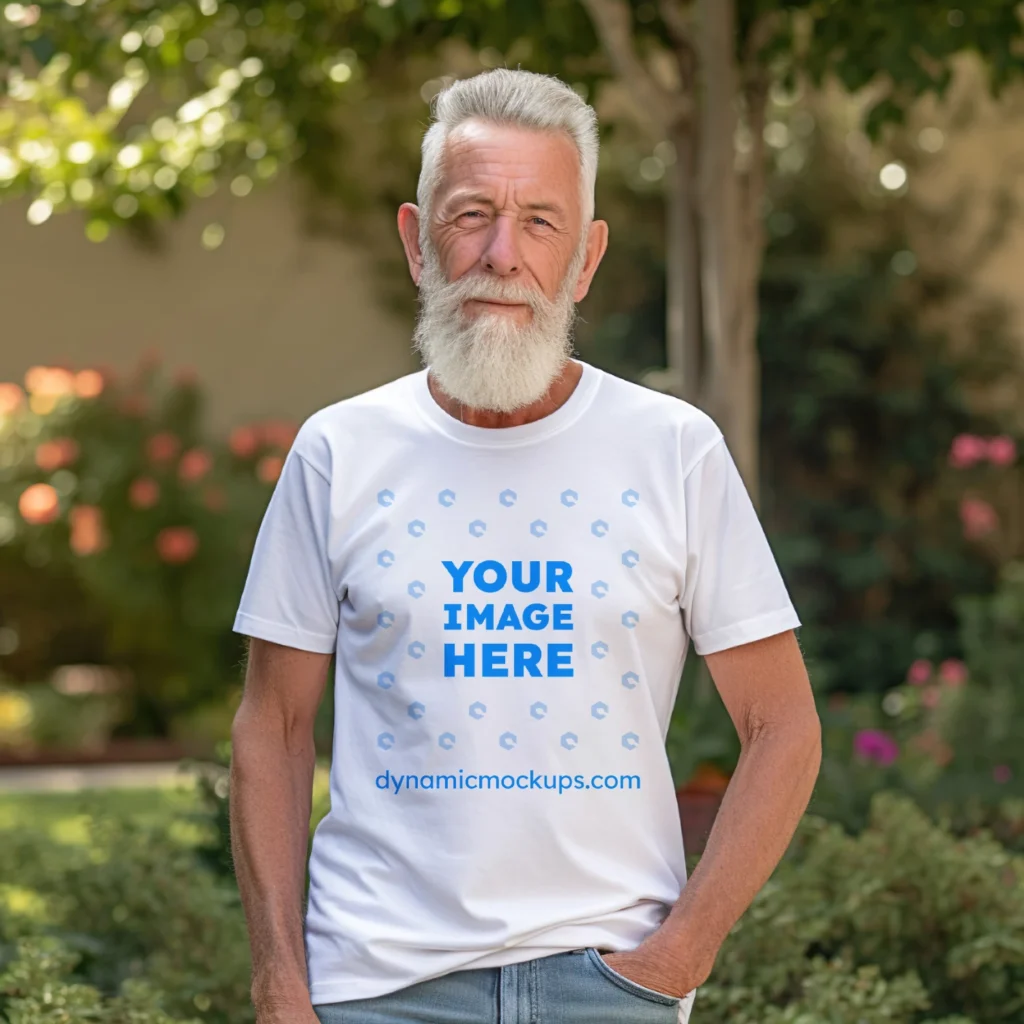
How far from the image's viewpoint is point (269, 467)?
7.25 m

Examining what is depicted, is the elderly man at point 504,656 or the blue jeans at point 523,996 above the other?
the elderly man at point 504,656

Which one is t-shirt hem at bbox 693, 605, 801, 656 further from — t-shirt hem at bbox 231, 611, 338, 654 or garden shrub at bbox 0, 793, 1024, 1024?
garden shrub at bbox 0, 793, 1024, 1024

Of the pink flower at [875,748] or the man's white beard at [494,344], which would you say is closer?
the man's white beard at [494,344]

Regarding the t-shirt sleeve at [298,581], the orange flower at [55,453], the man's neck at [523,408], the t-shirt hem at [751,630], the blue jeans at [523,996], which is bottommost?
the blue jeans at [523,996]

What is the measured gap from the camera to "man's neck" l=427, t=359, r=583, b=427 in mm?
2070

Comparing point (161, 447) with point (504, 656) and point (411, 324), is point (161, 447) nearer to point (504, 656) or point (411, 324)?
point (411, 324)

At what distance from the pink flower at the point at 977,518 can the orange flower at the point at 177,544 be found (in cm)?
336

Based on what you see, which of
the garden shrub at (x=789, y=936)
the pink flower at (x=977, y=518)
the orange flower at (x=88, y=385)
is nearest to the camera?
the garden shrub at (x=789, y=936)

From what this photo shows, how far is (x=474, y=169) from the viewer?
200 cm

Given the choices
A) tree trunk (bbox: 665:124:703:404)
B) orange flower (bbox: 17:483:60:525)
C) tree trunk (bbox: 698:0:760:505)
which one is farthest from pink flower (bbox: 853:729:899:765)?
orange flower (bbox: 17:483:60:525)

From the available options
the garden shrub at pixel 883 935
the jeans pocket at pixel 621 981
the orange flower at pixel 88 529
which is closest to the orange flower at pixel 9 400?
the orange flower at pixel 88 529

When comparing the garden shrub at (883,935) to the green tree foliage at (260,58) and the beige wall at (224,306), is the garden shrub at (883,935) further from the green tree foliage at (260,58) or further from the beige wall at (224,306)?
the beige wall at (224,306)

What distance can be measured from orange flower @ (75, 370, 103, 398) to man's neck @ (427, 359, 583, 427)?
634 centimetres

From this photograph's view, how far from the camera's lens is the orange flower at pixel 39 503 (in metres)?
7.73
